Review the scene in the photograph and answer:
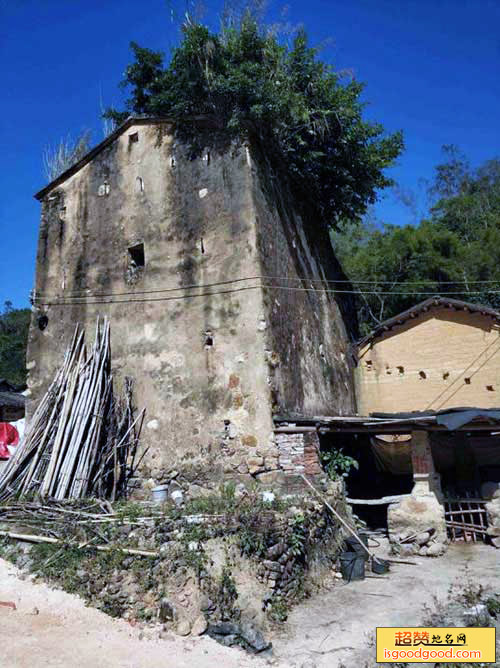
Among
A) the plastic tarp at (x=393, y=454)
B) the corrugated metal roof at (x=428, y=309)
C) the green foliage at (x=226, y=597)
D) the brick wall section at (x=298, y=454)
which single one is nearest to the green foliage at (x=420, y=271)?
the corrugated metal roof at (x=428, y=309)

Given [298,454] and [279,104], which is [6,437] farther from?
[279,104]

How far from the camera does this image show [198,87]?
40.4 ft

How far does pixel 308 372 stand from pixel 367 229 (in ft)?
78.1

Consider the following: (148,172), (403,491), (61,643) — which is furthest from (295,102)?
(61,643)

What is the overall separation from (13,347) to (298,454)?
1569 inches

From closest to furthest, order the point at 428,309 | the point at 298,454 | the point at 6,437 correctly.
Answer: the point at 298,454
the point at 6,437
the point at 428,309

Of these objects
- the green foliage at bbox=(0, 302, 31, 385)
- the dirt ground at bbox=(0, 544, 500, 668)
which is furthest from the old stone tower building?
the green foliage at bbox=(0, 302, 31, 385)

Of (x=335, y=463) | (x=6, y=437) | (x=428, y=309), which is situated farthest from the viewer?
(x=428, y=309)

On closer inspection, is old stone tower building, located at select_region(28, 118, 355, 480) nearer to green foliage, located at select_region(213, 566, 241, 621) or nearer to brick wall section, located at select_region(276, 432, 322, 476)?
brick wall section, located at select_region(276, 432, 322, 476)

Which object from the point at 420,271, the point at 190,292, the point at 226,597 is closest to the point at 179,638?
the point at 226,597

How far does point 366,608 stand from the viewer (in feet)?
24.8

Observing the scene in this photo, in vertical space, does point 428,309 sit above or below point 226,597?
above

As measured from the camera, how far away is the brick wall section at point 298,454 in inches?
394

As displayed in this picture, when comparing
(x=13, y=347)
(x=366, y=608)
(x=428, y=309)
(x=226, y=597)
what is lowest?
(x=366, y=608)
